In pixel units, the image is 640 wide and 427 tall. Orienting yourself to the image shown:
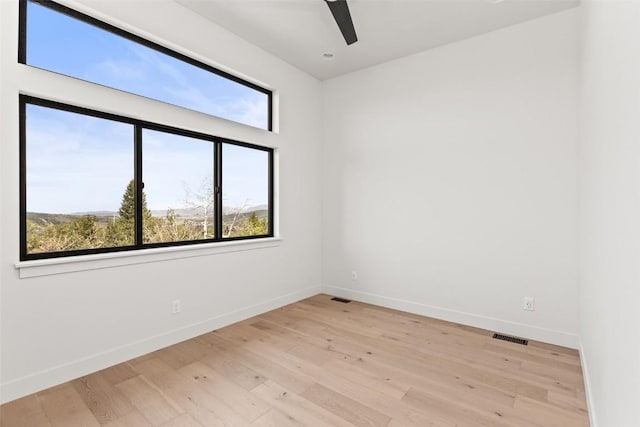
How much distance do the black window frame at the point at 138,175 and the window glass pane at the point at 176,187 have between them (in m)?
0.04

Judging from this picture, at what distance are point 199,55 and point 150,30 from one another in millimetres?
453

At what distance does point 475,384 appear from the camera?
218 centimetres

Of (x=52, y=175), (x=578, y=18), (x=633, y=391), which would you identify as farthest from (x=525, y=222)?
(x=52, y=175)

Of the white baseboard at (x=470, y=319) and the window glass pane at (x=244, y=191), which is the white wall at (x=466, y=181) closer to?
the white baseboard at (x=470, y=319)

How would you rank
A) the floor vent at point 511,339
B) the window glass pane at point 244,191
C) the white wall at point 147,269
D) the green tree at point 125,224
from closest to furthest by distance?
1. the white wall at point 147,269
2. the green tree at point 125,224
3. the floor vent at point 511,339
4. the window glass pane at point 244,191

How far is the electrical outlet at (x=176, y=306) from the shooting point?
279 centimetres

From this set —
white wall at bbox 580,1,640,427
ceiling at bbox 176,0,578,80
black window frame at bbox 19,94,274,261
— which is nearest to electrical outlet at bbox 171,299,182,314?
black window frame at bbox 19,94,274,261

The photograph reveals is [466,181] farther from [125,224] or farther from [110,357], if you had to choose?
[110,357]

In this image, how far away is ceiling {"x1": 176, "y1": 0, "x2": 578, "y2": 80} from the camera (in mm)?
2754

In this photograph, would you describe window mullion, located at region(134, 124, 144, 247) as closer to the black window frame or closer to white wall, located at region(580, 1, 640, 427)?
the black window frame

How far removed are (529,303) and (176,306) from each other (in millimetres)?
3291

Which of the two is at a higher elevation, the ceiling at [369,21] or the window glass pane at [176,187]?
the ceiling at [369,21]

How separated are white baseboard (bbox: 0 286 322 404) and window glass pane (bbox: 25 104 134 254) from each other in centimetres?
82

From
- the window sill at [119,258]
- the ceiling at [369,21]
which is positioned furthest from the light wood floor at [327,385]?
the ceiling at [369,21]
